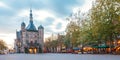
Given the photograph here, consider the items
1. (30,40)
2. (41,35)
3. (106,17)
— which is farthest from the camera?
(41,35)

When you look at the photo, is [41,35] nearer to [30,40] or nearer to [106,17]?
[30,40]

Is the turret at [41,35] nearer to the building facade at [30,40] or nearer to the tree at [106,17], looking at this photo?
the building facade at [30,40]

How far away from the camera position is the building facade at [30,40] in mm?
149875

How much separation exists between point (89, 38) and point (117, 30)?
18.2 metres

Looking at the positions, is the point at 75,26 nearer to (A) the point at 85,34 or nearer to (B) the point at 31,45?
(A) the point at 85,34

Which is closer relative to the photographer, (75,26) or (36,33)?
(75,26)

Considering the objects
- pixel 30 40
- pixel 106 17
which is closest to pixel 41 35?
pixel 30 40

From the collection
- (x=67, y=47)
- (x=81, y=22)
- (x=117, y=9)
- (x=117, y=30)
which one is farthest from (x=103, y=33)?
(x=67, y=47)

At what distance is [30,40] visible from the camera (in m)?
153

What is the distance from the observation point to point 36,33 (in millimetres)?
157500

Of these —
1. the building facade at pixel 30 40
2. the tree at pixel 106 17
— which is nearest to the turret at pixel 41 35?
the building facade at pixel 30 40

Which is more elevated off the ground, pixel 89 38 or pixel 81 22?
pixel 81 22

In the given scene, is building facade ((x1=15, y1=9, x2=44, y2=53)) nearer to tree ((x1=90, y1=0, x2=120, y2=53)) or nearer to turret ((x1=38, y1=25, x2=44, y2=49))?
turret ((x1=38, y1=25, x2=44, y2=49))

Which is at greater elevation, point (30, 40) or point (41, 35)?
point (41, 35)
